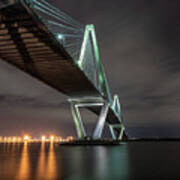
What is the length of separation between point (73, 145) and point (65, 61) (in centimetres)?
1913

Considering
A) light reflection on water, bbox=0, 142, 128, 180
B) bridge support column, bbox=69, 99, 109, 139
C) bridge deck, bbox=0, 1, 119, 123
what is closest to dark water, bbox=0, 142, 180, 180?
light reflection on water, bbox=0, 142, 128, 180

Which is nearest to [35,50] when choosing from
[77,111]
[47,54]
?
[47,54]

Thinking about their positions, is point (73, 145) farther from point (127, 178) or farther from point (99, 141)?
point (127, 178)

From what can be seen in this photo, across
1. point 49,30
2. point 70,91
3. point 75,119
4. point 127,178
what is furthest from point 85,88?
point 127,178

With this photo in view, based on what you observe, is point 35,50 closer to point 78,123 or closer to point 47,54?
point 47,54

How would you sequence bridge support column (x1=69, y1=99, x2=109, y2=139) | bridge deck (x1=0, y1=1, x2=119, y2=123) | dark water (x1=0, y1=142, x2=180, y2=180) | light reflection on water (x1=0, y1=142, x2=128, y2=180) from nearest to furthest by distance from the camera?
light reflection on water (x1=0, y1=142, x2=128, y2=180)
dark water (x1=0, y1=142, x2=180, y2=180)
bridge deck (x1=0, y1=1, x2=119, y2=123)
bridge support column (x1=69, y1=99, x2=109, y2=139)

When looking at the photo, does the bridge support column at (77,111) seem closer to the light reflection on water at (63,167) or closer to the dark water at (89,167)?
the dark water at (89,167)

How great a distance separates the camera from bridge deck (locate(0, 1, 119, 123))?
50.1ft

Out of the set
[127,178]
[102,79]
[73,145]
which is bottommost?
[127,178]

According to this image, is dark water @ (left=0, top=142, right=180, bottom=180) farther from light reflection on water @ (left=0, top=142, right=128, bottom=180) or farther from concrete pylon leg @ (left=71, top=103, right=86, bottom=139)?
concrete pylon leg @ (left=71, top=103, right=86, bottom=139)

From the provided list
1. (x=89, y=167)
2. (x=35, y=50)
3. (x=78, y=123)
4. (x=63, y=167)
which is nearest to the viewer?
(x=63, y=167)

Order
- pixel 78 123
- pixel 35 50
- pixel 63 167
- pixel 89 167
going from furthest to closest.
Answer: pixel 78 123, pixel 35 50, pixel 89 167, pixel 63 167

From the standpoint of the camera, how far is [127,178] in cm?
1097

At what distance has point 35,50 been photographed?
68.9 ft
